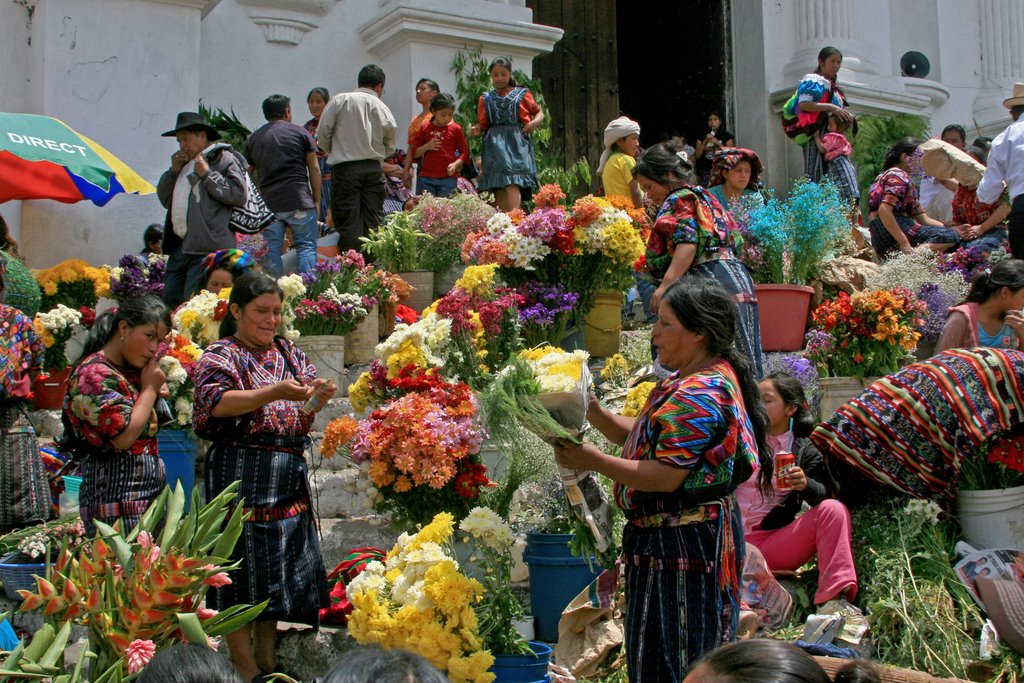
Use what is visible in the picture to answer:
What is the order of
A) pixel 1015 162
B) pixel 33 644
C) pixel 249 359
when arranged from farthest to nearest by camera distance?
1. pixel 1015 162
2. pixel 249 359
3. pixel 33 644

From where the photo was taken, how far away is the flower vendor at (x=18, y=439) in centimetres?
584

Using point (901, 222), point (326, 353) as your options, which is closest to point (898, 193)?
point (901, 222)

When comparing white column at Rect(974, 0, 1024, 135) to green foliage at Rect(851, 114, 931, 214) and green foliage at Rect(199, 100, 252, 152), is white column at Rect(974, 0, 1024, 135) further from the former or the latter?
green foliage at Rect(199, 100, 252, 152)

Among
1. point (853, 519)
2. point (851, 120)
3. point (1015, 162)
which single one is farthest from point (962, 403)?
point (851, 120)

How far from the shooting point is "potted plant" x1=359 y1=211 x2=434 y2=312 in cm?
855

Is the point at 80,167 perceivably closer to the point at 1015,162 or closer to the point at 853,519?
the point at 853,519

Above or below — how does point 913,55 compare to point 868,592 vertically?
above

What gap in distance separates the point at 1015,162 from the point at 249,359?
18.2 ft

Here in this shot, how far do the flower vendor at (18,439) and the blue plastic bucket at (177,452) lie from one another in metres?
0.60

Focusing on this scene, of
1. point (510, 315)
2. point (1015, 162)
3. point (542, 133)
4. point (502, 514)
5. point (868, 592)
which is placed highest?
point (542, 133)

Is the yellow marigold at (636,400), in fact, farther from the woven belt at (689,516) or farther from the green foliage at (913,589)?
the woven belt at (689,516)

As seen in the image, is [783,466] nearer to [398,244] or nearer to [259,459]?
[259,459]

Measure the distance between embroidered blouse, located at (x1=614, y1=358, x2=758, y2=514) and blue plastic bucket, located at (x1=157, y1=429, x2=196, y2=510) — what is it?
3.57 metres

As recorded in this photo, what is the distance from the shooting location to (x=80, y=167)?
8227 millimetres
